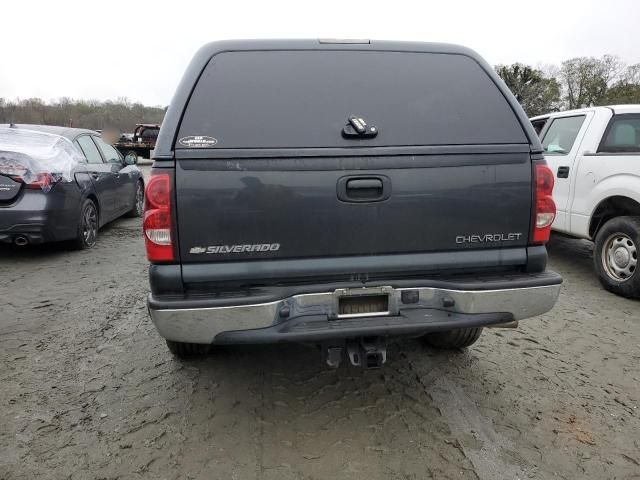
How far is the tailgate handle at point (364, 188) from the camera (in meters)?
2.33

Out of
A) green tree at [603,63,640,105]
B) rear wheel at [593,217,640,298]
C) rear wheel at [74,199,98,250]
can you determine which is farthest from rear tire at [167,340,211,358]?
green tree at [603,63,640,105]

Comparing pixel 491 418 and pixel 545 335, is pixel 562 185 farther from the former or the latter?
pixel 491 418

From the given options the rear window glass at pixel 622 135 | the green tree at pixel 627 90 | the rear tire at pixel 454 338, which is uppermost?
the green tree at pixel 627 90

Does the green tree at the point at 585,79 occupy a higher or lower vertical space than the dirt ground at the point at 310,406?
higher

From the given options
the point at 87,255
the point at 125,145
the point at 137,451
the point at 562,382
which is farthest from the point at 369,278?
the point at 125,145

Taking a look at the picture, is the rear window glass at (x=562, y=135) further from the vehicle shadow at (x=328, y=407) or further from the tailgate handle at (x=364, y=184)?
the tailgate handle at (x=364, y=184)

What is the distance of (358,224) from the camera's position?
7.73 ft

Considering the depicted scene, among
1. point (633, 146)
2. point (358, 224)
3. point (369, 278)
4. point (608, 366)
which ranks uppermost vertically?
point (633, 146)

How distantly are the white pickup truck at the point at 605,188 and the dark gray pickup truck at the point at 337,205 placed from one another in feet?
8.96

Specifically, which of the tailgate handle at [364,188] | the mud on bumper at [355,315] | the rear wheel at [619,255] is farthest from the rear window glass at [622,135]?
the tailgate handle at [364,188]

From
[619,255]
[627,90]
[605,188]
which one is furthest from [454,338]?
[627,90]

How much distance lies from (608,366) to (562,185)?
9.05ft

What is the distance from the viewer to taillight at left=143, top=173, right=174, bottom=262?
87.0 inches

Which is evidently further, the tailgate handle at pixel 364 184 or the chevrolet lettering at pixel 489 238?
the chevrolet lettering at pixel 489 238
